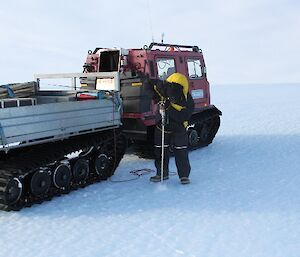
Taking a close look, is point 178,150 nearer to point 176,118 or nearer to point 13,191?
point 176,118

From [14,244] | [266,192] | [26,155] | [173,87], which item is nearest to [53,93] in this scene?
[26,155]

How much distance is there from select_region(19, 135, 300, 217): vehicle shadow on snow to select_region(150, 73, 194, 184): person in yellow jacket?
32 centimetres

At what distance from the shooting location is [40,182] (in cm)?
616

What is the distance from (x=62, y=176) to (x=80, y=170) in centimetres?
44

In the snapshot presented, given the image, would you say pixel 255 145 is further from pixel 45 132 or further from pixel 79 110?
pixel 45 132

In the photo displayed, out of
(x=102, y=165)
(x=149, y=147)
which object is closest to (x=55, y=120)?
(x=102, y=165)

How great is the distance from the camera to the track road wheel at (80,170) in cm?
680

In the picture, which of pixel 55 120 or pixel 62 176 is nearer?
pixel 55 120

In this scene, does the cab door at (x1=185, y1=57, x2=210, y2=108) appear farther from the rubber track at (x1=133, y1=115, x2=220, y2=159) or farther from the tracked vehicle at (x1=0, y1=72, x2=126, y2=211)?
the tracked vehicle at (x1=0, y1=72, x2=126, y2=211)

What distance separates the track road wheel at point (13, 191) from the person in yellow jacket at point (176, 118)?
2.50 meters

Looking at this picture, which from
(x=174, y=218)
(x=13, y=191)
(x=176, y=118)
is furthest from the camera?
(x=176, y=118)

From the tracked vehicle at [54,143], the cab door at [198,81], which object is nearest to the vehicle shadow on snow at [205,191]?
the tracked vehicle at [54,143]

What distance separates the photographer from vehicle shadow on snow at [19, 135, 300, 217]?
19.5 feet

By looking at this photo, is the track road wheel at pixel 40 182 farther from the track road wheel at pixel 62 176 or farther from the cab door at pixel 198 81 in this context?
the cab door at pixel 198 81
